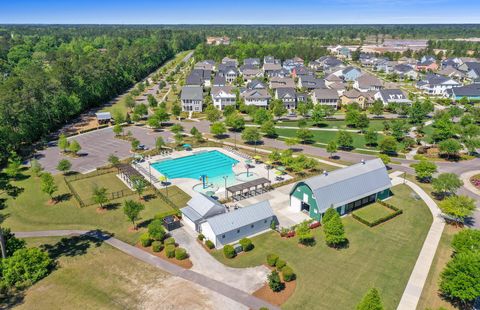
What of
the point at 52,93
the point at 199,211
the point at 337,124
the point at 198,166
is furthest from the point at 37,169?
the point at 337,124

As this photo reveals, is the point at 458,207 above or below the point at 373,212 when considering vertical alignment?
above

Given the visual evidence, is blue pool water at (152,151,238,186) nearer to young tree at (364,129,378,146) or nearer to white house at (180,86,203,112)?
young tree at (364,129,378,146)

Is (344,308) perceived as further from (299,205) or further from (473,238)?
(299,205)

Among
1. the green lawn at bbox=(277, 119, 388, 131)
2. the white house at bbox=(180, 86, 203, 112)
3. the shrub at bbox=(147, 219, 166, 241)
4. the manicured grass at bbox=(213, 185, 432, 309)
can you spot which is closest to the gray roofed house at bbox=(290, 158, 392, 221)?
the manicured grass at bbox=(213, 185, 432, 309)

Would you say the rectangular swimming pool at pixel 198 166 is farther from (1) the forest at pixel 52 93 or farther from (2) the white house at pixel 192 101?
(2) the white house at pixel 192 101

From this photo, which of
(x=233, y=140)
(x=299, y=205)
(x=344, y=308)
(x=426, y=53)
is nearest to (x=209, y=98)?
(x=233, y=140)

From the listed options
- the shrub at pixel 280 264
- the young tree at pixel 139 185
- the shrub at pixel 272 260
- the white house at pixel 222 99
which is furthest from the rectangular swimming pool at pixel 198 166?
the white house at pixel 222 99

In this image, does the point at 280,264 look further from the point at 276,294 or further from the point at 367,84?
the point at 367,84
